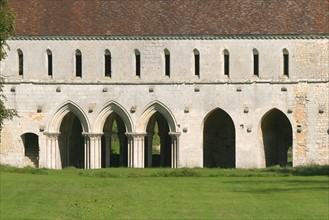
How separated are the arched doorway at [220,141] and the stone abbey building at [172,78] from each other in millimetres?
137

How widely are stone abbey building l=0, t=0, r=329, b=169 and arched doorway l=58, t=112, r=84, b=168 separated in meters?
0.13

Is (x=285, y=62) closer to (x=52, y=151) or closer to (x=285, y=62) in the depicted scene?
(x=285, y=62)

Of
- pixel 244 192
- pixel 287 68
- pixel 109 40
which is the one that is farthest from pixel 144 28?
pixel 244 192

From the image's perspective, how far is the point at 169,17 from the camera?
221 ft

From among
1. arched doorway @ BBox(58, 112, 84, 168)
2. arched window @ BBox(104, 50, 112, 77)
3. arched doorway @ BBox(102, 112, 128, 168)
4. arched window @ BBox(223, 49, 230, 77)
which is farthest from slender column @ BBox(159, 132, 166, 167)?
arched window @ BBox(223, 49, 230, 77)

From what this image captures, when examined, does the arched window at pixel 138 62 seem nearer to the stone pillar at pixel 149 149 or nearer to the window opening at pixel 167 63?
the window opening at pixel 167 63

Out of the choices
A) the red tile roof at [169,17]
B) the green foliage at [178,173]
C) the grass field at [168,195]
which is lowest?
the grass field at [168,195]

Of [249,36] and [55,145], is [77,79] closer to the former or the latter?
[55,145]

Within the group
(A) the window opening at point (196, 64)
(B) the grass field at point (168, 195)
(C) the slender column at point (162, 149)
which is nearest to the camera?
(B) the grass field at point (168, 195)

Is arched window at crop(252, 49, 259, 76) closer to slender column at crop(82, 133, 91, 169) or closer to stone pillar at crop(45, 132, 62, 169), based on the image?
slender column at crop(82, 133, 91, 169)

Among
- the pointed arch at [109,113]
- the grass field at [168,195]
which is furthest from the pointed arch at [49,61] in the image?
the grass field at [168,195]

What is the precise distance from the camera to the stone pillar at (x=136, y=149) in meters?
67.9

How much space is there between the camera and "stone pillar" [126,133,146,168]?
6794cm

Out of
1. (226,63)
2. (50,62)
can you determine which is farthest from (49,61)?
(226,63)
